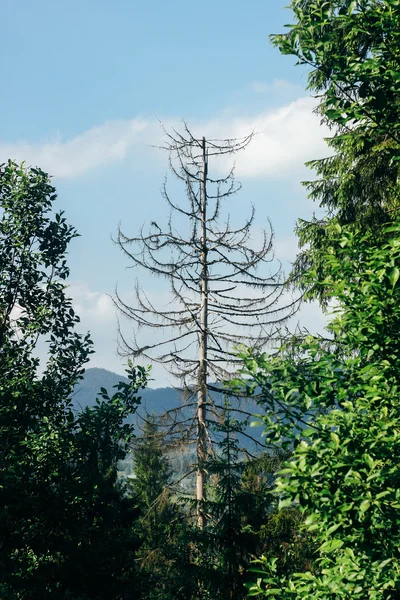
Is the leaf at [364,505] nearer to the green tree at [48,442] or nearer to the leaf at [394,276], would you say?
the leaf at [394,276]

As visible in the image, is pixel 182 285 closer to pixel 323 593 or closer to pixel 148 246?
pixel 148 246

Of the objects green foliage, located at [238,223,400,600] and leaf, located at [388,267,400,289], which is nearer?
green foliage, located at [238,223,400,600]

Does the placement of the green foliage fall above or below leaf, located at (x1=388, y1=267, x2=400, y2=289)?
below

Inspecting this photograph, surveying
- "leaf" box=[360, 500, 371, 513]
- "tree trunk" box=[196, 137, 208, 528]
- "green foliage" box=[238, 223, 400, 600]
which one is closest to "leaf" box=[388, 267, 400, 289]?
"green foliage" box=[238, 223, 400, 600]

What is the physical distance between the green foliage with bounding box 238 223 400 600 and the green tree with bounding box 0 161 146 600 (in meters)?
3.45

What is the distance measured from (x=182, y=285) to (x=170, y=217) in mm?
2345

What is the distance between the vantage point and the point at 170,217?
65.3 feet

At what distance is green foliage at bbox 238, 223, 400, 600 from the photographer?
165 inches

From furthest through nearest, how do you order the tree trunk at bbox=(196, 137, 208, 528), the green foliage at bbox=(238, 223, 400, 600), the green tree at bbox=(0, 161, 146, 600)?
the tree trunk at bbox=(196, 137, 208, 528) < the green tree at bbox=(0, 161, 146, 600) < the green foliage at bbox=(238, 223, 400, 600)

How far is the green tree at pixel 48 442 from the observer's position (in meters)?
7.38

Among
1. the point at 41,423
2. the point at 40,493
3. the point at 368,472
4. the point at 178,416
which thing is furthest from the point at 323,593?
the point at 178,416

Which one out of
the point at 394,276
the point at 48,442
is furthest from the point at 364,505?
the point at 48,442

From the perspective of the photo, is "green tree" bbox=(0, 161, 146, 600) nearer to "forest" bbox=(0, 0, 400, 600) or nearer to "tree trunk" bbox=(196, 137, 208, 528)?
"forest" bbox=(0, 0, 400, 600)

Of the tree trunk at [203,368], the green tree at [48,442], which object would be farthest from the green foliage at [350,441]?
the tree trunk at [203,368]
